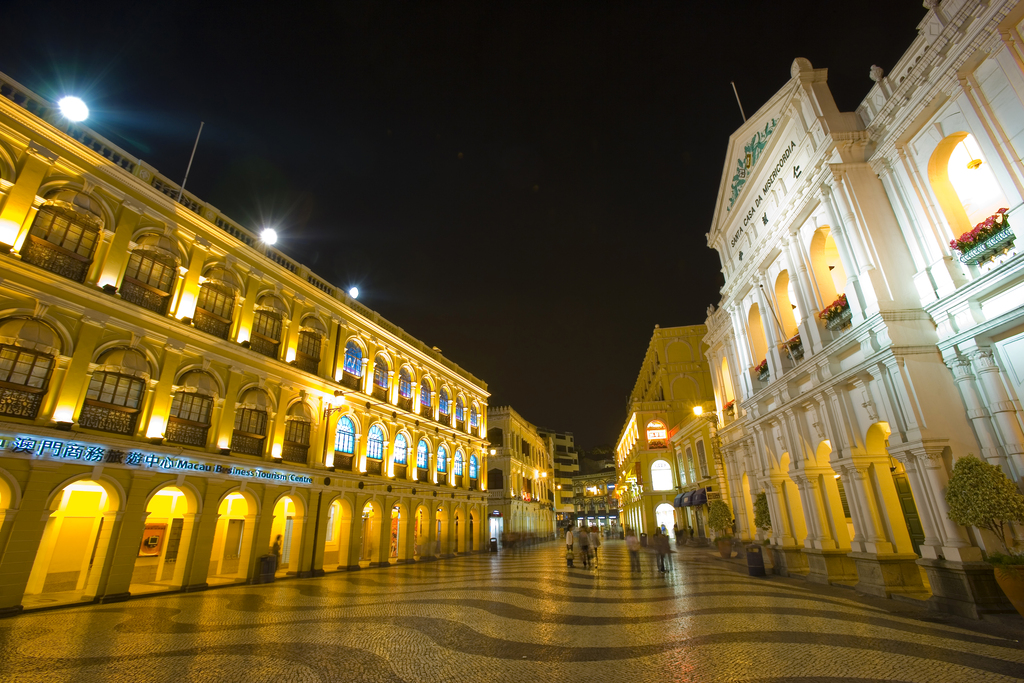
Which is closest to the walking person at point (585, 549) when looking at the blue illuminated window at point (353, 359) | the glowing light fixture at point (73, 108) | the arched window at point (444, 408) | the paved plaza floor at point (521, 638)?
the paved plaza floor at point (521, 638)

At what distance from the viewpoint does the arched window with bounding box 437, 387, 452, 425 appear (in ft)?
103

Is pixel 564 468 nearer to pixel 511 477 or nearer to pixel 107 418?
pixel 511 477

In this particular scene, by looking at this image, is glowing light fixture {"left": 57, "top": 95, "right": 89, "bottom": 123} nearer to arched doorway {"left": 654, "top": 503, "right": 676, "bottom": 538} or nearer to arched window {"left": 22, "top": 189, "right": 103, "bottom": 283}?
arched window {"left": 22, "top": 189, "right": 103, "bottom": 283}

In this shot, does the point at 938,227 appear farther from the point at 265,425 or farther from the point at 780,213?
the point at 265,425

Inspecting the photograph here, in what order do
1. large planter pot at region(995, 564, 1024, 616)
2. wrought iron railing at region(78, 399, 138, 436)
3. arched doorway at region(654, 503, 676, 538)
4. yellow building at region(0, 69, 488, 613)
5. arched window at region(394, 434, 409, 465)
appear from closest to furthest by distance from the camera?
large planter pot at region(995, 564, 1024, 616) → yellow building at region(0, 69, 488, 613) → wrought iron railing at region(78, 399, 138, 436) → arched window at region(394, 434, 409, 465) → arched doorway at region(654, 503, 676, 538)

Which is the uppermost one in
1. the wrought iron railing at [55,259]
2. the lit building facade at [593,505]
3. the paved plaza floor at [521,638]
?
the wrought iron railing at [55,259]

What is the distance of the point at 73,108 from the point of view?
13438 millimetres

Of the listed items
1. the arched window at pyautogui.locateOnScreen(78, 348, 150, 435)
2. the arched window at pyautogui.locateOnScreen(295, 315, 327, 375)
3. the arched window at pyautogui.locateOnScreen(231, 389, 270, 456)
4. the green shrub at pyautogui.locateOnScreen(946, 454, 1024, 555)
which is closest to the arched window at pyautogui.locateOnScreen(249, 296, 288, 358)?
the arched window at pyautogui.locateOnScreen(295, 315, 327, 375)

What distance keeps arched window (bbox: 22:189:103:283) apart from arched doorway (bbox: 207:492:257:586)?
28.5ft

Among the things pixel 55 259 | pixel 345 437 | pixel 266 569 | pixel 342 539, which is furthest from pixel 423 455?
pixel 55 259

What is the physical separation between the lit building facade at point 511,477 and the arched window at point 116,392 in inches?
1131

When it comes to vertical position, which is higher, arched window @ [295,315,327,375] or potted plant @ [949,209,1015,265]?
arched window @ [295,315,327,375]

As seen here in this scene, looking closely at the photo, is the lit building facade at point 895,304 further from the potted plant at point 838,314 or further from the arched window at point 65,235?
the arched window at point 65,235

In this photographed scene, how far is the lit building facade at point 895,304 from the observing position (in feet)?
28.6
